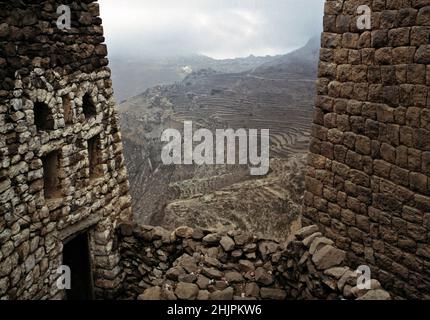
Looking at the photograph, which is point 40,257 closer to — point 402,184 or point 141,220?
point 402,184

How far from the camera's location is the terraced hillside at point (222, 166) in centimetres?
1133

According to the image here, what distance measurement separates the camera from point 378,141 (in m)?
5.33

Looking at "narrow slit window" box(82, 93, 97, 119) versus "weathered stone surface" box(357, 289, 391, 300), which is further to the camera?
"narrow slit window" box(82, 93, 97, 119)

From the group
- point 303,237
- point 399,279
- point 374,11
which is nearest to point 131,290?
point 303,237

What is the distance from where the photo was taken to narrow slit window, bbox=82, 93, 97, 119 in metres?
7.27

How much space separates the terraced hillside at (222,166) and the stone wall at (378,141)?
4.25 m

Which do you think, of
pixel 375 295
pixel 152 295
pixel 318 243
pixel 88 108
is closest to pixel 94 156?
pixel 88 108

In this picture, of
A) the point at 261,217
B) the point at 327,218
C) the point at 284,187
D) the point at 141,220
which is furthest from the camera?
the point at 141,220

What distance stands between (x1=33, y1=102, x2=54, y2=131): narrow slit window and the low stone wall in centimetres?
229

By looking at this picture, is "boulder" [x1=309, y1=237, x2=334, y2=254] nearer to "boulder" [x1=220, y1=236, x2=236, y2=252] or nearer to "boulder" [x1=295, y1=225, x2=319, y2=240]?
"boulder" [x1=295, y1=225, x2=319, y2=240]

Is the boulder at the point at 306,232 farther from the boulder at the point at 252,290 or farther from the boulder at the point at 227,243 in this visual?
the boulder at the point at 227,243

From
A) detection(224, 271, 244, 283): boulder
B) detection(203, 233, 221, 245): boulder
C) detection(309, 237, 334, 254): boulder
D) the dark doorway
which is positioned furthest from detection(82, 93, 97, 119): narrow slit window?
detection(309, 237, 334, 254): boulder

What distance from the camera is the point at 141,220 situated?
15453mm

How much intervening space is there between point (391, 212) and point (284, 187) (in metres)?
6.71
